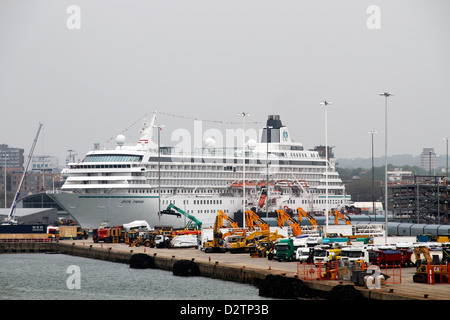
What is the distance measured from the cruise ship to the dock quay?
48.0 feet

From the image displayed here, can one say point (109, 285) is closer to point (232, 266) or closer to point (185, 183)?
point (232, 266)

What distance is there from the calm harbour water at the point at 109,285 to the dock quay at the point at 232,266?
0.79 meters

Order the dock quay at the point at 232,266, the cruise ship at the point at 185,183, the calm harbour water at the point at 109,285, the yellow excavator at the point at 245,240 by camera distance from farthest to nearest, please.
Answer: the cruise ship at the point at 185,183 < the yellow excavator at the point at 245,240 < the calm harbour water at the point at 109,285 < the dock quay at the point at 232,266

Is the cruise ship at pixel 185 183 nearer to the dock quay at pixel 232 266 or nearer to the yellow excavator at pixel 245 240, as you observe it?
the dock quay at pixel 232 266

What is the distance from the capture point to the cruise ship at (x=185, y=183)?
96812 millimetres

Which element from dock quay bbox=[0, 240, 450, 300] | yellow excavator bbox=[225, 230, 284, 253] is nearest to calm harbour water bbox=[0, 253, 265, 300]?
dock quay bbox=[0, 240, 450, 300]

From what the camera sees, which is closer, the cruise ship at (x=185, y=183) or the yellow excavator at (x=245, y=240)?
the yellow excavator at (x=245, y=240)

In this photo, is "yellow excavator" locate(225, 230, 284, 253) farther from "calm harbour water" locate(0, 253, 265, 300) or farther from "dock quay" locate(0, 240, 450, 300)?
"calm harbour water" locate(0, 253, 265, 300)

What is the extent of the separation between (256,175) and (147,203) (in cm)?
1988

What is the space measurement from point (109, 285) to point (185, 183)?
55.7 meters

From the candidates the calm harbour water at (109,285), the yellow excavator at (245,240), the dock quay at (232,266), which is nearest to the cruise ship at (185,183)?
the dock quay at (232,266)

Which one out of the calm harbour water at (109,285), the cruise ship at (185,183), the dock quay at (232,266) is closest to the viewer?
Result: the dock quay at (232,266)

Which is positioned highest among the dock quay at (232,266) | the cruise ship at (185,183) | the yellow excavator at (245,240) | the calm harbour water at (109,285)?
the cruise ship at (185,183)

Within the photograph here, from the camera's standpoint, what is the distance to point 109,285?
48.0 meters
